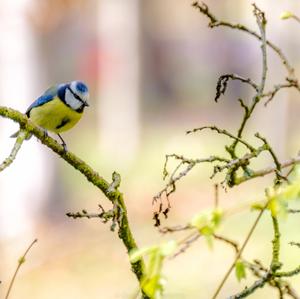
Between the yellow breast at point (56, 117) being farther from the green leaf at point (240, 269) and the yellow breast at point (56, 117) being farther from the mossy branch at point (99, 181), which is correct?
the green leaf at point (240, 269)

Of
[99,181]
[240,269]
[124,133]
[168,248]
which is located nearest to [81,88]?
[99,181]

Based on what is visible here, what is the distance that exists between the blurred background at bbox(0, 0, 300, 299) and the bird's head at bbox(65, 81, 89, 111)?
71cm

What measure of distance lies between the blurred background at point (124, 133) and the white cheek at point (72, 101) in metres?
0.71

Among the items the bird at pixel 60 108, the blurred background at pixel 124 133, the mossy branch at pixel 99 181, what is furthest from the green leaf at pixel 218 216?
the bird at pixel 60 108

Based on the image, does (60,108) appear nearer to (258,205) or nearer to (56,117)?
(56,117)

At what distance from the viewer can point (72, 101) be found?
336cm

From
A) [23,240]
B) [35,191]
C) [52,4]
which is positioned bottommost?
[23,240]

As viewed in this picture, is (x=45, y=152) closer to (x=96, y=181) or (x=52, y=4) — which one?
(x=52, y=4)

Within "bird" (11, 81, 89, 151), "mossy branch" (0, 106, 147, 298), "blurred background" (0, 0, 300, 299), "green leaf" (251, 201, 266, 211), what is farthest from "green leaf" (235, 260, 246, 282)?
"bird" (11, 81, 89, 151)

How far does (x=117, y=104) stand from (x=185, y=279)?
6.57 meters

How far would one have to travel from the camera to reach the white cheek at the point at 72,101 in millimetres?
3332

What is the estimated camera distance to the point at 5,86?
791 centimetres

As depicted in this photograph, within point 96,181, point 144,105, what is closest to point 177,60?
point 144,105

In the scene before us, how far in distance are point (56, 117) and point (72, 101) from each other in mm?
99
